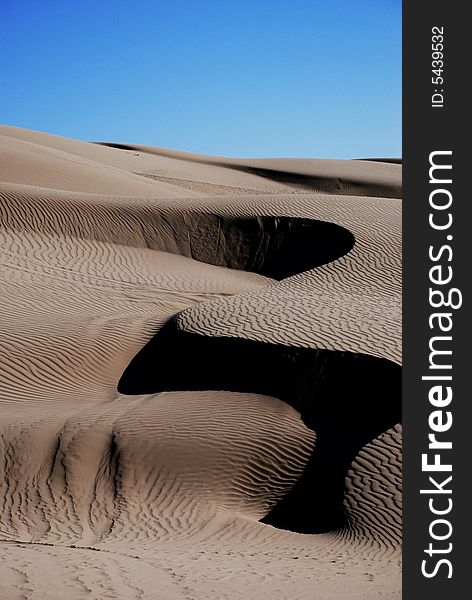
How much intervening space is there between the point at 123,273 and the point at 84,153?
77.7 ft

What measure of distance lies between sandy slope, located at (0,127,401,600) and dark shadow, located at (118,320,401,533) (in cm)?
5

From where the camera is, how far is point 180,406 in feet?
29.6

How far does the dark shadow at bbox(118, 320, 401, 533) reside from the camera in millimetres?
7914

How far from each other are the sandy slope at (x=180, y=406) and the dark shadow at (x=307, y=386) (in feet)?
0.17

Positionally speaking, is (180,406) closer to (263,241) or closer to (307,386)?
(307,386)

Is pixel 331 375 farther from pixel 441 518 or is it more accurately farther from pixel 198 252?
pixel 198 252

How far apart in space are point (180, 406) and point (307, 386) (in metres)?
1.38

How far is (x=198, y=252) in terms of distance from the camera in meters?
16.3

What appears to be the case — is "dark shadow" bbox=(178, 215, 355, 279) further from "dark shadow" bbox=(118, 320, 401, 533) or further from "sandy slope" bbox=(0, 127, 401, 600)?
"dark shadow" bbox=(118, 320, 401, 533)

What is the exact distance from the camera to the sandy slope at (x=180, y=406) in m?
5.85

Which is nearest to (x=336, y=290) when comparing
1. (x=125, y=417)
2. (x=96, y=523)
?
(x=125, y=417)

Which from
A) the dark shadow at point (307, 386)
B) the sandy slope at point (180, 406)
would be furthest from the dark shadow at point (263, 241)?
the dark shadow at point (307, 386)

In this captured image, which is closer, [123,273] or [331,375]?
[331,375]

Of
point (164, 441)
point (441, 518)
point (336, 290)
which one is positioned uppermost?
point (336, 290)
